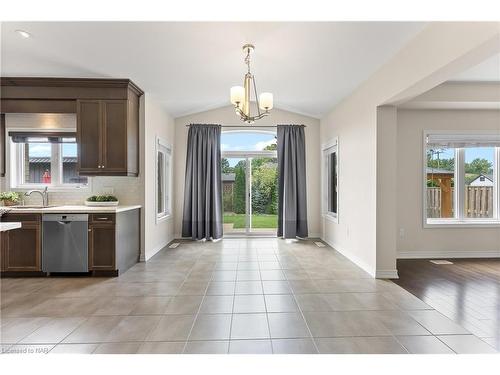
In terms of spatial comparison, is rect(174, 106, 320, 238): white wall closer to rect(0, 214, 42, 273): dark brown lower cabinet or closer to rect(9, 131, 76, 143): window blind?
rect(9, 131, 76, 143): window blind

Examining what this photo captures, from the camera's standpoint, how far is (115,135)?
4.45 meters

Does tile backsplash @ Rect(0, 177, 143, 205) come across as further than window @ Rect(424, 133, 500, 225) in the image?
No

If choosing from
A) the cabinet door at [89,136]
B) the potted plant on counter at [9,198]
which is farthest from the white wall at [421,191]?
the potted plant on counter at [9,198]

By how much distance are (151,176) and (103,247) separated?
1.50 meters

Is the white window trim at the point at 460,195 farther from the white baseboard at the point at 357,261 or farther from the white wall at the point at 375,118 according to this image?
the white baseboard at the point at 357,261

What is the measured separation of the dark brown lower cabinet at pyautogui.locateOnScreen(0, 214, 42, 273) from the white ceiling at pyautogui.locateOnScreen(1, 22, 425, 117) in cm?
199

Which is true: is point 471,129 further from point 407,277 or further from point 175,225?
point 175,225

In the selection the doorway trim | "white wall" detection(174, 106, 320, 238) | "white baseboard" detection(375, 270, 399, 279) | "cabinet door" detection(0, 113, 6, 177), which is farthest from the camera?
the doorway trim

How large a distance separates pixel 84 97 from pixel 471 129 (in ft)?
20.1

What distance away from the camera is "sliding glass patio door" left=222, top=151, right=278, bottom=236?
23.5ft

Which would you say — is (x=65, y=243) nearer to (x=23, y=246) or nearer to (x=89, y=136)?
(x=23, y=246)

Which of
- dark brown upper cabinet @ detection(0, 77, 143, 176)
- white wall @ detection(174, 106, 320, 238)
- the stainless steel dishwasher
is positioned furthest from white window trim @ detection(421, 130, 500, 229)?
the stainless steel dishwasher

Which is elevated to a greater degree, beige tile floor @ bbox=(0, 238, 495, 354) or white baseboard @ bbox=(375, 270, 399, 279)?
white baseboard @ bbox=(375, 270, 399, 279)
